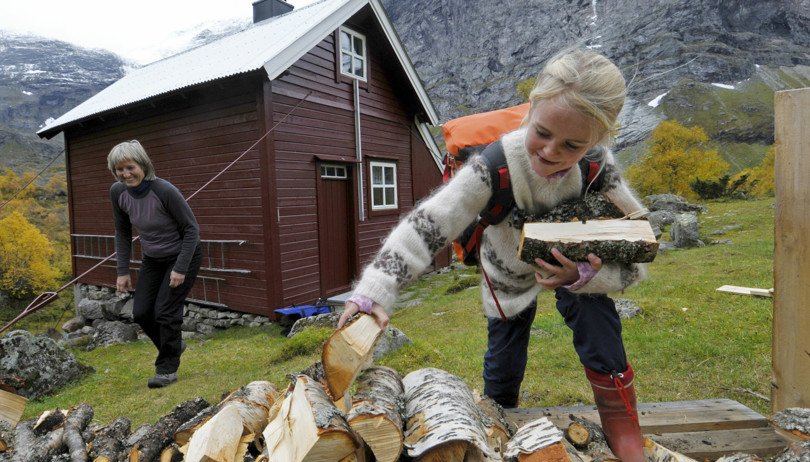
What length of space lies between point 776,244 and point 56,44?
768 feet

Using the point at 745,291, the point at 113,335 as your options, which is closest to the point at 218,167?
the point at 113,335

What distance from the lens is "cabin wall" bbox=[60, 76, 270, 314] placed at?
7.62 m

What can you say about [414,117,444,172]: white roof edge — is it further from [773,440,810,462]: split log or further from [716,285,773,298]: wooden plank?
[773,440,810,462]: split log

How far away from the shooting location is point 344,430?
4.60ft

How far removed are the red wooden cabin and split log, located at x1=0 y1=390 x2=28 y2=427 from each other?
4.99m

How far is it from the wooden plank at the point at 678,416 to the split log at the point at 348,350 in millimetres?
1091

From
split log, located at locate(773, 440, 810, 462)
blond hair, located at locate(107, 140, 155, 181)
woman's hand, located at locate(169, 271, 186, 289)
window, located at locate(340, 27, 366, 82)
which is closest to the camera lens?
split log, located at locate(773, 440, 810, 462)

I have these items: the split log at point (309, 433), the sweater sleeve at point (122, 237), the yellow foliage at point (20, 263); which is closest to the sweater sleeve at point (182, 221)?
the sweater sleeve at point (122, 237)

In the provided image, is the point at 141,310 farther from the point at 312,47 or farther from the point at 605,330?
the point at 312,47

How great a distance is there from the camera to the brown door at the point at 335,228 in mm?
8680

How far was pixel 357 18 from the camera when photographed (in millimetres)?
9188

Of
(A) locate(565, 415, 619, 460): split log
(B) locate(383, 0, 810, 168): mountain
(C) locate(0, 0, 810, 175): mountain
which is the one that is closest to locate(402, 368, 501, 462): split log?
(A) locate(565, 415, 619, 460): split log

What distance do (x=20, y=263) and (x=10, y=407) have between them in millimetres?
25169

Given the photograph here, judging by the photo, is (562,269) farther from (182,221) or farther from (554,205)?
(182,221)
